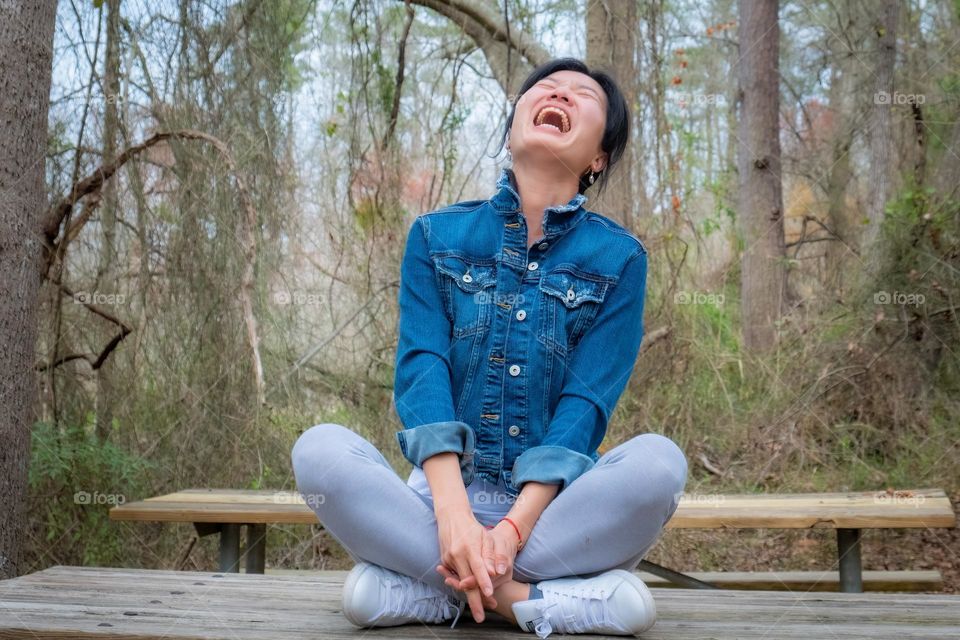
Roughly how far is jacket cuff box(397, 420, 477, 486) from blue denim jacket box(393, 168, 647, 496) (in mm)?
10

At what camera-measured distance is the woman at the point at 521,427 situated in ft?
5.72

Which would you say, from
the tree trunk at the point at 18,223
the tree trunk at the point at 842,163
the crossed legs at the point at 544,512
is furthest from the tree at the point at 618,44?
the tree trunk at the point at 842,163

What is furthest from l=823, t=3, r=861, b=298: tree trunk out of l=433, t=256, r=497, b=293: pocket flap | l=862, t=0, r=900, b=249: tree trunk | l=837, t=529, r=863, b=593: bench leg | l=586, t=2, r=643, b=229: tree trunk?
l=433, t=256, r=497, b=293: pocket flap

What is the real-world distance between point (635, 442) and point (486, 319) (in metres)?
0.40

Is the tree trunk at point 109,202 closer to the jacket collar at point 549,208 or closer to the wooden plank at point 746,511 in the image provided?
the wooden plank at point 746,511

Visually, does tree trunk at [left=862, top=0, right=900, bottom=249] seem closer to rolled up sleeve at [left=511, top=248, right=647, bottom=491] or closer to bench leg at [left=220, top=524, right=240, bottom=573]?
bench leg at [left=220, top=524, right=240, bottom=573]

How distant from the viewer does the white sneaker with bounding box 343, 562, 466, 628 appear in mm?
1727

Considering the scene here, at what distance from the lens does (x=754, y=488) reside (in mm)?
4504

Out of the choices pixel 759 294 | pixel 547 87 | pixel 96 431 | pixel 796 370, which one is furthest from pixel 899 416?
pixel 96 431

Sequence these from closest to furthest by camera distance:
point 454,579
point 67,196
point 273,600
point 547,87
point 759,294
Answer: point 454,579 < point 273,600 < point 547,87 < point 67,196 < point 759,294

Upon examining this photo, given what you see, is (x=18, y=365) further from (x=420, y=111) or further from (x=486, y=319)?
(x=420, y=111)

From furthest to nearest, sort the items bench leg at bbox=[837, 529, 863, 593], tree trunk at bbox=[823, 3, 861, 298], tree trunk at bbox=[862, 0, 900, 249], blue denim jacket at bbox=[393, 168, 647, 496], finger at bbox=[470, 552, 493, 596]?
tree trunk at bbox=[823, 3, 861, 298], tree trunk at bbox=[862, 0, 900, 249], bench leg at bbox=[837, 529, 863, 593], blue denim jacket at bbox=[393, 168, 647, 496], finger at bbox=[470, 552, 493, 596]

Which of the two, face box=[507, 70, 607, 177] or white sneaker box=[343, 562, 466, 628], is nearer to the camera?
white sneaker box=[343, 562, 466, 628]

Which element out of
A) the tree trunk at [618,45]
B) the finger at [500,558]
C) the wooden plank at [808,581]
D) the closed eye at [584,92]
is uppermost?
the tree trunk at [618,45]
